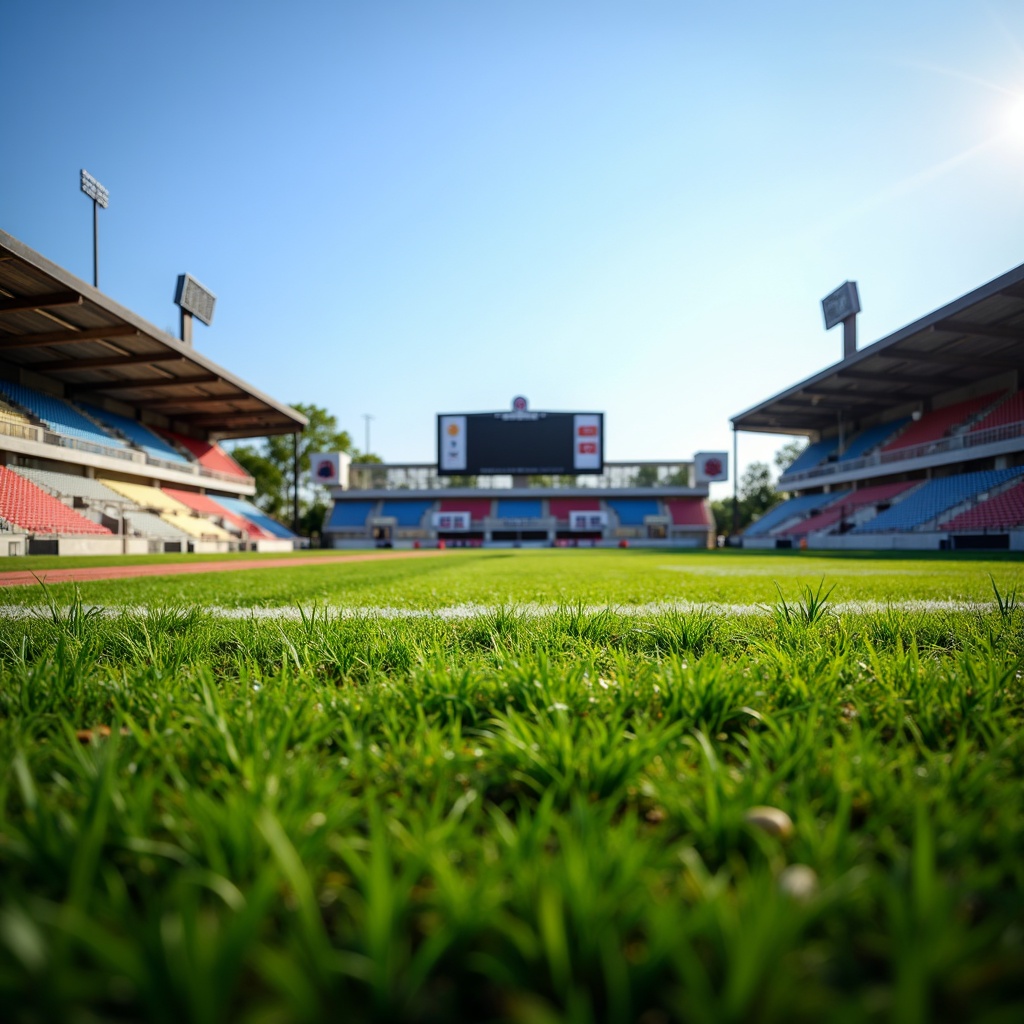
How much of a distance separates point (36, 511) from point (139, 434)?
16.4 meters

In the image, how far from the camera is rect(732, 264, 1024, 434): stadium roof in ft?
75.5

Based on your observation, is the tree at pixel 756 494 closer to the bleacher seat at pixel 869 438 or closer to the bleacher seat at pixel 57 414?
the bleacher seat at pixel 869 438

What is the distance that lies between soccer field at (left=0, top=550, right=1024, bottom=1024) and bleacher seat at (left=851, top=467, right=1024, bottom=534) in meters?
32.4

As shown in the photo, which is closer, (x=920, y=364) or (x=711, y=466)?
(x=920, y=364)

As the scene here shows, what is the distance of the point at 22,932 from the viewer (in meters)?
0.72

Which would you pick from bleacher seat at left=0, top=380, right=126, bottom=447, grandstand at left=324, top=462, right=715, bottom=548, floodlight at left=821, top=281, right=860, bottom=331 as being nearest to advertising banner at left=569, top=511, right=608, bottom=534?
grandstand at left=324, top=462, right=715, bottom=548

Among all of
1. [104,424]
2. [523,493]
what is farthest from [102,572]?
[523,493]

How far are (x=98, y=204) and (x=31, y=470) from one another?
16.0 metres

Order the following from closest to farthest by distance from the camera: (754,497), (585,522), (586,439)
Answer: (586,439)
(585,522)
(754,497)

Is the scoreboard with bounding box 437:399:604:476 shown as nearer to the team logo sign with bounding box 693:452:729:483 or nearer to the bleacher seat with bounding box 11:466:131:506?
the team logo sign with bounding box 693:452:729:483

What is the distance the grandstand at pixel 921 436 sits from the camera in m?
24.3

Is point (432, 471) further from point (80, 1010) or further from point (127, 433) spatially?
point (80, 1010)

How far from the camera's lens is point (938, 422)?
1347 inches

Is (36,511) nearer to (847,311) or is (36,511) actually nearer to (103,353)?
(103,353)
